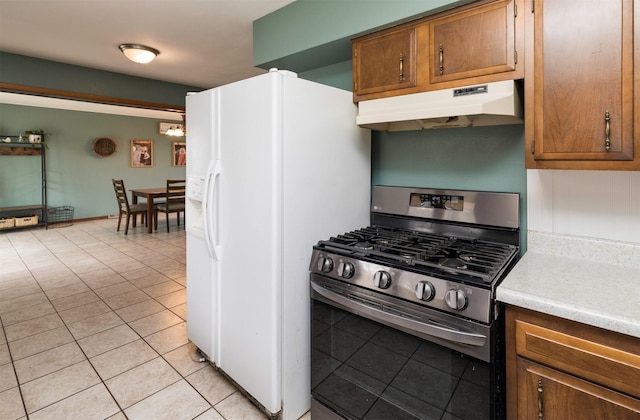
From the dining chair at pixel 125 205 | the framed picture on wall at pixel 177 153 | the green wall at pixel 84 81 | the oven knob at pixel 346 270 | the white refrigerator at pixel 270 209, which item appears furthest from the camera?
the framed picture on wall at pixel 177 153

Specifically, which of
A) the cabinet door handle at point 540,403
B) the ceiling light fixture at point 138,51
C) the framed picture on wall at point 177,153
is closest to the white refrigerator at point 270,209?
the cabinet door handle at point 540,403

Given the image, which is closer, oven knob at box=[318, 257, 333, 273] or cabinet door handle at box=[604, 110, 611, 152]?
cabinet door handle at box=[604, 110, 611, 152]

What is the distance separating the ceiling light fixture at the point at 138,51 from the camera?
350 centimetres

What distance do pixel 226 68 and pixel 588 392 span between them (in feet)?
14.8

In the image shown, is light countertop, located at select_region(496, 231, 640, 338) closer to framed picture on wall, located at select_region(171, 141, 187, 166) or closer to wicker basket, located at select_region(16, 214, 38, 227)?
wicker basket, located at select_region(16, 214, 38, 227)

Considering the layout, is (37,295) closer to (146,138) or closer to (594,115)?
(594,115)

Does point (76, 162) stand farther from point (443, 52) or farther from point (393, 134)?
point (443, 52)

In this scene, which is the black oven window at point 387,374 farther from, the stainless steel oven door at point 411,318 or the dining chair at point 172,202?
the dining chair at point 172,202

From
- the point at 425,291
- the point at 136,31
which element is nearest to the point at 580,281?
the point at 425,291

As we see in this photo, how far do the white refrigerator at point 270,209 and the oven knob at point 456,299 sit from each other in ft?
2.46

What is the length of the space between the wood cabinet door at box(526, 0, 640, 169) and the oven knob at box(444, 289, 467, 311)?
65cm

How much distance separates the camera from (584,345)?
1045 mm

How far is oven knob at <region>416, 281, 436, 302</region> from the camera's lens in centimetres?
126

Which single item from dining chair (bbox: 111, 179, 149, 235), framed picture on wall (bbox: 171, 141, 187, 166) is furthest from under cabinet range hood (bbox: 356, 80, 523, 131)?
framed picture on wall (bbox: 171, 141, 187, 166)
